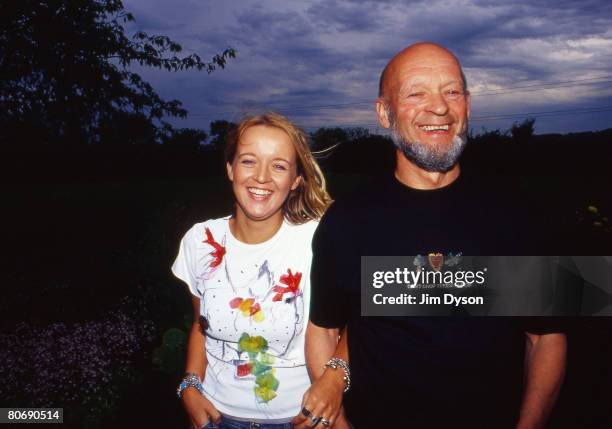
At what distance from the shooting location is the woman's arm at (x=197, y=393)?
2.30m

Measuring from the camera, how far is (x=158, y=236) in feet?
18.9

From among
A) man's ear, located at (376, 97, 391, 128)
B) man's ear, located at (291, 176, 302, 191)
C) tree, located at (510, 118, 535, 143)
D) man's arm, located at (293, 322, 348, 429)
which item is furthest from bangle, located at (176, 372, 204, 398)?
tree, located at (510, 118, 535, 143)

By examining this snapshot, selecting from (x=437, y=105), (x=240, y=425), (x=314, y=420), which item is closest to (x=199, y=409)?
(x=240, y=425)

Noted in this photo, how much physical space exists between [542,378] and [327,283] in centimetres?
97

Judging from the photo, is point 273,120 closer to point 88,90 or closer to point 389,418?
point 389,418

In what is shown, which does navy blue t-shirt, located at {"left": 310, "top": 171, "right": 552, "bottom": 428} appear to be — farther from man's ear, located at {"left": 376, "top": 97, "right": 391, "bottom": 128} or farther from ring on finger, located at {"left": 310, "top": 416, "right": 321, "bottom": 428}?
man's ear, located at {"left": 376, "top": 97, "right": 391, "bottom": 128}

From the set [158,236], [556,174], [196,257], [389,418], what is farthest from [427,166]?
[556,174]

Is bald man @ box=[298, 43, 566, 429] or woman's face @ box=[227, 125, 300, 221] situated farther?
woman's face @ box=[227, 125, 300, 221]

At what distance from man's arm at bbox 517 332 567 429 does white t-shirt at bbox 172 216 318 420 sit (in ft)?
3.19

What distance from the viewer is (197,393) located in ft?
7.71

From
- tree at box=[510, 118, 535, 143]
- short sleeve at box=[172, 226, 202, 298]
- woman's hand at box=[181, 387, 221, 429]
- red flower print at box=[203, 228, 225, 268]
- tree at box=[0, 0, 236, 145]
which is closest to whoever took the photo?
woman's hand at box=[181, 387, 221, 429]

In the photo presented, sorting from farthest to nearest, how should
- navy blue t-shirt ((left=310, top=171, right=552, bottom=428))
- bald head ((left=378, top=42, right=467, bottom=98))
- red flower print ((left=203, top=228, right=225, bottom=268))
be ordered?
red flower print ((left=203, top=228, right=225, bottom=268)), bald head ((left=378, top=42, right=467, bottom=98)), navy blue t-shirt ((left=310, top=171, right=552, bottom=428))

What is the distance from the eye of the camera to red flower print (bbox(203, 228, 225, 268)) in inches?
95.3

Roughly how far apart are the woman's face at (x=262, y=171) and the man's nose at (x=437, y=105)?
75cm
